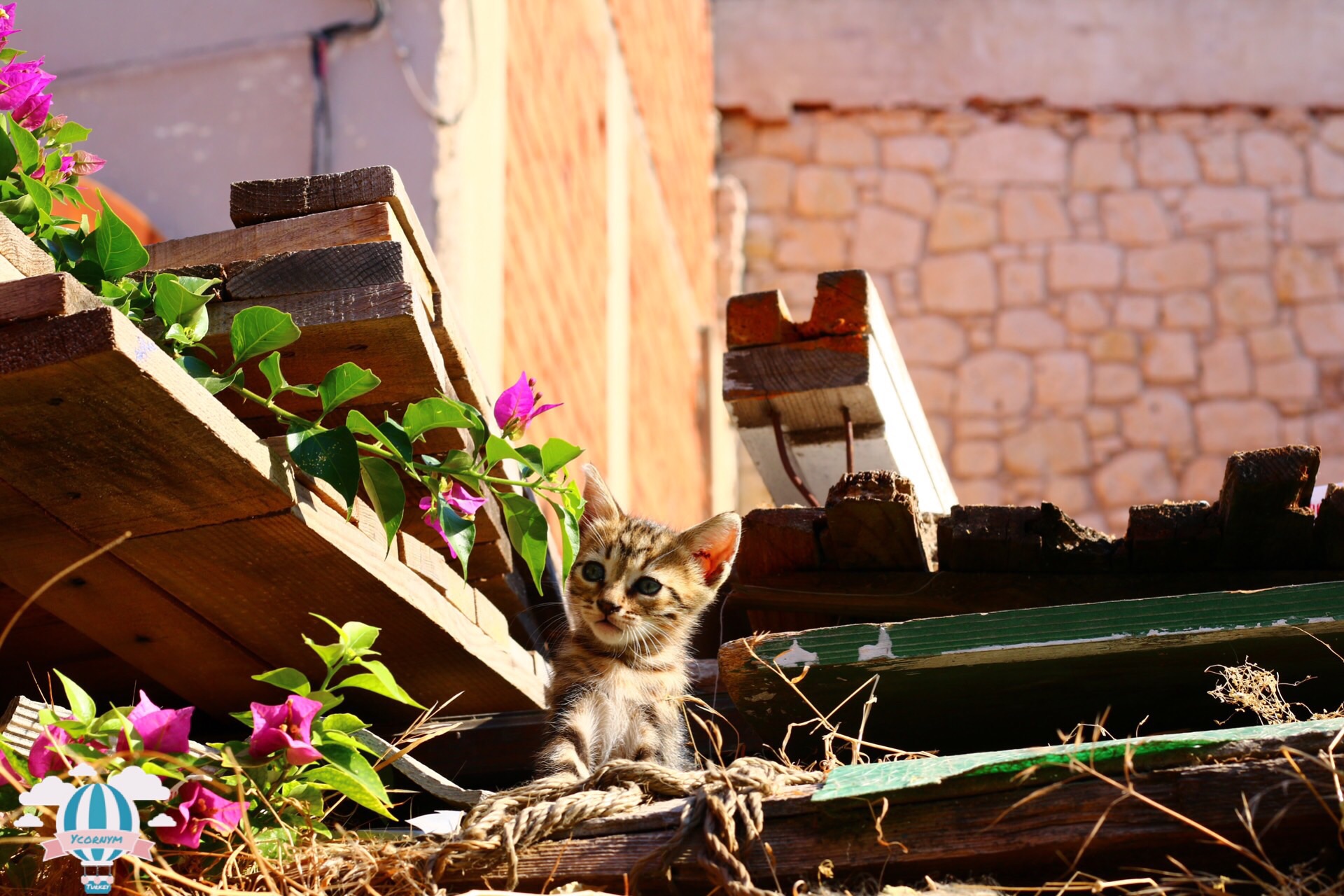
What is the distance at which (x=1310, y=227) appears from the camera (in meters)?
12.3

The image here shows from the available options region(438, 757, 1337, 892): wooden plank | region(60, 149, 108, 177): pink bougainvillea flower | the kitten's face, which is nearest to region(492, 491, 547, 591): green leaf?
region(438, 757, 1337, 892): wooden plank

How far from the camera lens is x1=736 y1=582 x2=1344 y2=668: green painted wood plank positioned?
2.08m

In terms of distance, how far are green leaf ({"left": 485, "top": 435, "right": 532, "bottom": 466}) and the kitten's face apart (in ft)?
2.54

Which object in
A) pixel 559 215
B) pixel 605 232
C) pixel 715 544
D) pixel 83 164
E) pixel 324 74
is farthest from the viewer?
pixel 605 232

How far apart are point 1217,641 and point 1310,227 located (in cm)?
1159

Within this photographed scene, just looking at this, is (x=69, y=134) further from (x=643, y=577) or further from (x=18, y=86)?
(x=643, y=577)

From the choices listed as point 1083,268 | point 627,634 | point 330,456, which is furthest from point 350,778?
point 1083,268

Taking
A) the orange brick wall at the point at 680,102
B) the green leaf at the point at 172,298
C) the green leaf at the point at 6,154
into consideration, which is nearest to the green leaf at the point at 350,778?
the green leaf at the point at 172,298

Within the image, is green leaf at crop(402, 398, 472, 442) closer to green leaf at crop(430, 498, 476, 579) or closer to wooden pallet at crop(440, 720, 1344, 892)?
green leaf at crop(430, 498, 476, 579)

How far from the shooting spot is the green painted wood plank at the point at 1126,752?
1.78 m

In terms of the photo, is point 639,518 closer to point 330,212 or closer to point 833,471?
point 833,471

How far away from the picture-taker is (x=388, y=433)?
221 cm

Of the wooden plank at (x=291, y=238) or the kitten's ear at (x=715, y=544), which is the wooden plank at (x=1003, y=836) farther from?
the kitten's ear at (x=715, y=544)

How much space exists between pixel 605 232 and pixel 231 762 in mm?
5370
